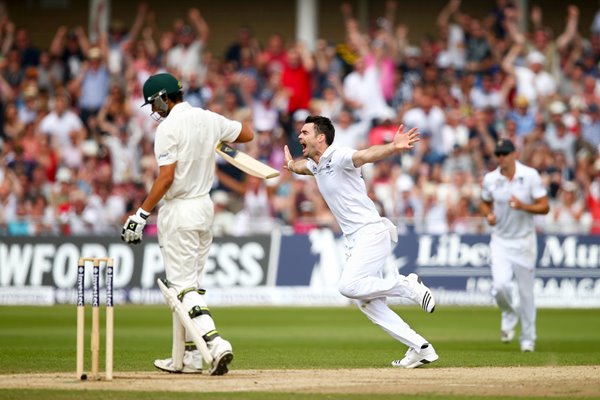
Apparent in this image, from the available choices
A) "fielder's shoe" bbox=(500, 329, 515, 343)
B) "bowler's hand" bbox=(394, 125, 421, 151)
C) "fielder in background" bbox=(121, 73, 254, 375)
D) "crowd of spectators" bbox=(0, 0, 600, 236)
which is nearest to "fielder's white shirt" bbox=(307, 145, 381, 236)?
"bowler's hand" bbox=(394, 125, 421, 151)

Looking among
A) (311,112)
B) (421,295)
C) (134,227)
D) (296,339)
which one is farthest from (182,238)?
(311,112)

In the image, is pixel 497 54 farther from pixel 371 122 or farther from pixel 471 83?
pixel 371 122

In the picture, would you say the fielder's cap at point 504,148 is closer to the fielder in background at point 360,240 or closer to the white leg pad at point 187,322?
the fielder in background at point 360,240

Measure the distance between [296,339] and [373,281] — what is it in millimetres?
4923

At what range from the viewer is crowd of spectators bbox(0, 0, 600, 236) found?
74.7 ft

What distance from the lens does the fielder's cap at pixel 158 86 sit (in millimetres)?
10344

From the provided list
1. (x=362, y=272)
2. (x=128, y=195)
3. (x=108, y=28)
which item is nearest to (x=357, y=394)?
(x=362, y=272)

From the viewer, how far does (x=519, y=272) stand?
14.1m

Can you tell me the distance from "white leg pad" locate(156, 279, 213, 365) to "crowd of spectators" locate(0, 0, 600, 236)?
10897mm

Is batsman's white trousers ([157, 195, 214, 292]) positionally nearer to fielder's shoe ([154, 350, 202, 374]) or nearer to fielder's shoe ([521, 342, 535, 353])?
fielder's shoe ([154, 350, 202, 374])

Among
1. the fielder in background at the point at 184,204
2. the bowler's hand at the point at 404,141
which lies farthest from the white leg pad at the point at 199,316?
the bowler's hand at the point at 404,141

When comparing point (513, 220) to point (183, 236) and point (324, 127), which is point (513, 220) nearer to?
point (324, 127)

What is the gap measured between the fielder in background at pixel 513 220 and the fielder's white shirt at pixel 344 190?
3513 millimetres

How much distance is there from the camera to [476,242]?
2189 cm
